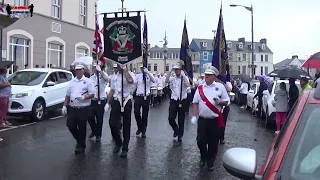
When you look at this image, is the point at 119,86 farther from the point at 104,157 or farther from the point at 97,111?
the point at 97,111

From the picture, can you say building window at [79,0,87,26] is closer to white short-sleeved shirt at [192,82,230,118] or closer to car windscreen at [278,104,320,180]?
white short-sleeved shirt at [192,82,230,118]

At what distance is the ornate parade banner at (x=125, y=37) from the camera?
8820 millimetres

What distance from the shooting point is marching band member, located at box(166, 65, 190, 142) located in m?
10.4

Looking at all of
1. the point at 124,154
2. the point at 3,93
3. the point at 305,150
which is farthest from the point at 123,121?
the point at 305,150

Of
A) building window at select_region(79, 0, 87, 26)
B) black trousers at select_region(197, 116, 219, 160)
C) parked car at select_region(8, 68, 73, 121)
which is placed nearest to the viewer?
black trousers at select_region(197, 116, 219, 160)

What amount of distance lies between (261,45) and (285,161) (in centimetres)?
9439

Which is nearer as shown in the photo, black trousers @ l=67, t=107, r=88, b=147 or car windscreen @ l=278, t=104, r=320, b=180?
car windscreen @ l=278, t=104, r=320, b=180

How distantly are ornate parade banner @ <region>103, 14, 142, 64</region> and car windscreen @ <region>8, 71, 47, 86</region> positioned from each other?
6.04m

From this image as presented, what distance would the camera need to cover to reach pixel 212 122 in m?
7.13

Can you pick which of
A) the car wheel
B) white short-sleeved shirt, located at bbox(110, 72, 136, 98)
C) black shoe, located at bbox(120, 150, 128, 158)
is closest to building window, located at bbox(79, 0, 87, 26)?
the car wheel

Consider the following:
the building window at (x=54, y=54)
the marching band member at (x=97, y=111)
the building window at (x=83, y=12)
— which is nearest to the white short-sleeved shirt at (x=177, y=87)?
the marching band member at (x=97, y=111)

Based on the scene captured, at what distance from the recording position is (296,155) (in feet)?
8.80

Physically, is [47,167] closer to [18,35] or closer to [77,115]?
[77,115]

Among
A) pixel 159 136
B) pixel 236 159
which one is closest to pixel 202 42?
pixel 159 136
